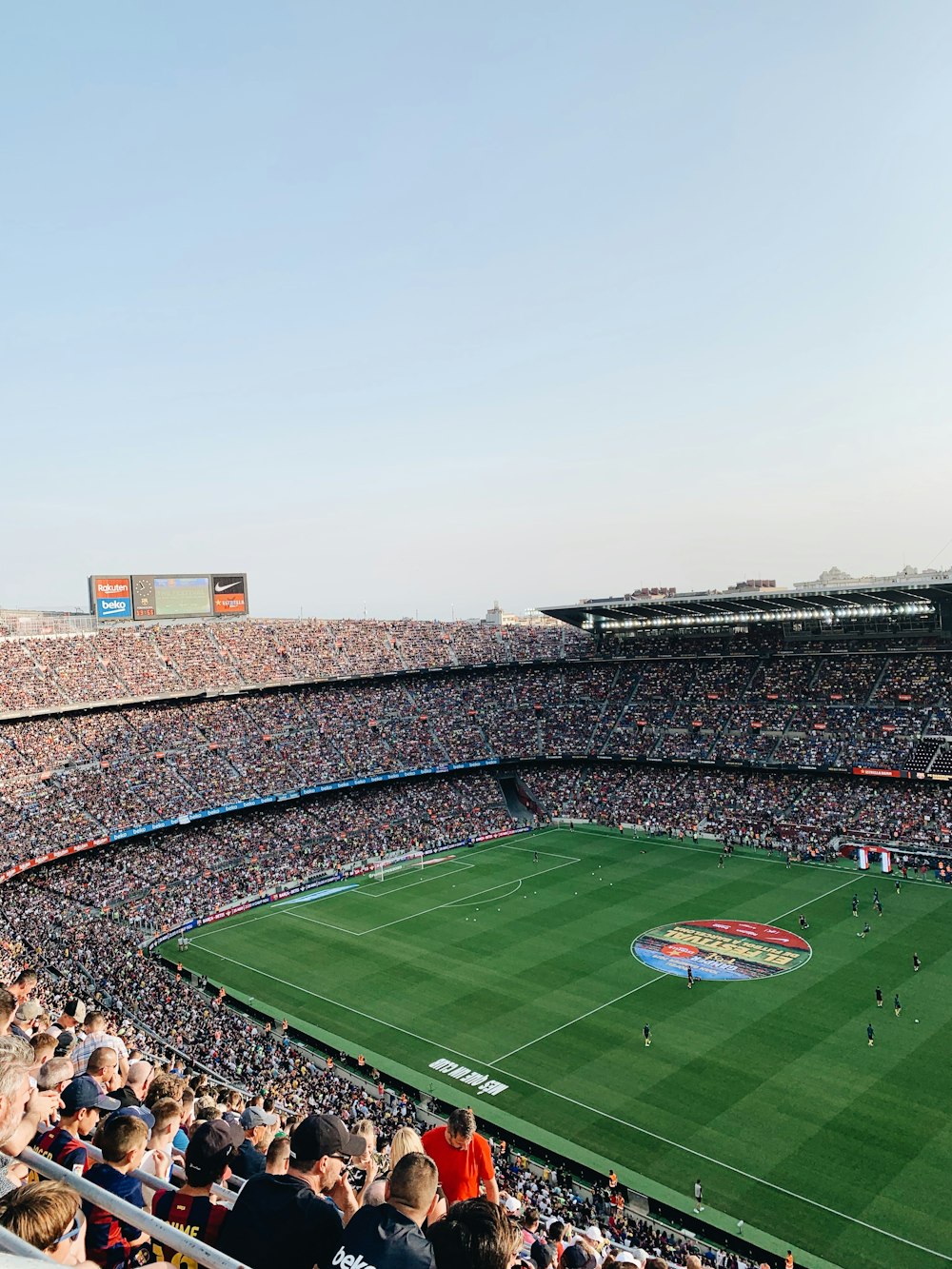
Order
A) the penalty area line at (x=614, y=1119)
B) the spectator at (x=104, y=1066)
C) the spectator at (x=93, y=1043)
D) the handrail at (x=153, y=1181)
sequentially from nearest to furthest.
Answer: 1. the handrail at (x=153, y=1181)
2. the spectator at (x=104, y=1066)
3. the spectator at (x=93, y=1043)
4. the penalty area line at (x=614, y=1119)

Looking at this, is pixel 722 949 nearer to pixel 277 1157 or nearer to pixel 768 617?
pixel 768 617

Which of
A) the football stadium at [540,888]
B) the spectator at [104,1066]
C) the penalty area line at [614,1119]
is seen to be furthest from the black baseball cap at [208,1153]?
the penalty area line at [614,1119]

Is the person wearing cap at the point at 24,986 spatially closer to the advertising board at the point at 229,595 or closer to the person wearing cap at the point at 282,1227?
the person wearing cap at the point at 282,1227

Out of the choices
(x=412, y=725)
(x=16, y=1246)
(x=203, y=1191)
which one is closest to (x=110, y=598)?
(x=412, y=725)

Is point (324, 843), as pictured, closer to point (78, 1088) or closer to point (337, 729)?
point (337, 729)

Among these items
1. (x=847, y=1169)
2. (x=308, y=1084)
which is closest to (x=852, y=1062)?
(x=847, y=1169)

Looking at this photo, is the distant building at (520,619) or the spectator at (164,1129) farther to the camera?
the distant building at (520,619)

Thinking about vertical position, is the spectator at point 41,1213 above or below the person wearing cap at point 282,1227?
above
